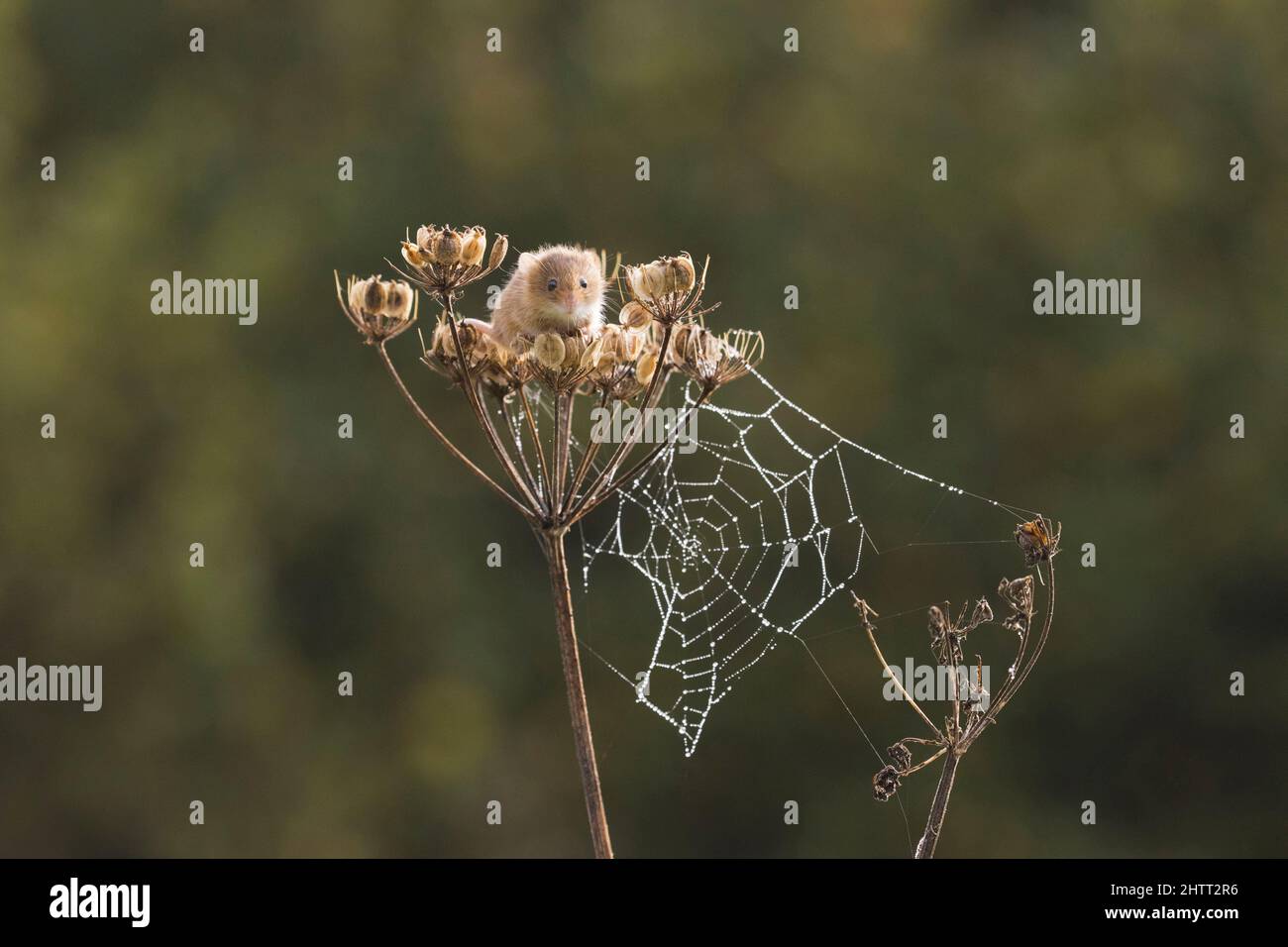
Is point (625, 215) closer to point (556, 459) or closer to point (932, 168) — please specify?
point (932, 168)

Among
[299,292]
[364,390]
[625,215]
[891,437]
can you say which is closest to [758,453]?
[891,437]

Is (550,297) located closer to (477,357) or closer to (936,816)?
(477,357)

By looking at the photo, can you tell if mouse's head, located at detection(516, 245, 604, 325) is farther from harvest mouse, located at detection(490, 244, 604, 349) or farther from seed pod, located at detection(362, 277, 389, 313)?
seed pod, located at detection(362, 277, 389, 313)

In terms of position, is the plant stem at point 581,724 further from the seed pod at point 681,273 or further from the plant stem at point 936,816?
the seed pod at point 681,273

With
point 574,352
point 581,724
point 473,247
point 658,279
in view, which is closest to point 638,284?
point 658,279

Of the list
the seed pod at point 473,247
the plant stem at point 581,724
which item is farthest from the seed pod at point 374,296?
the plant stem at point 581,724

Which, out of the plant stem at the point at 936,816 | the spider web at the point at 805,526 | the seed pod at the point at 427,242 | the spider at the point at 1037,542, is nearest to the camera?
the plant stem at the point at 936,816
